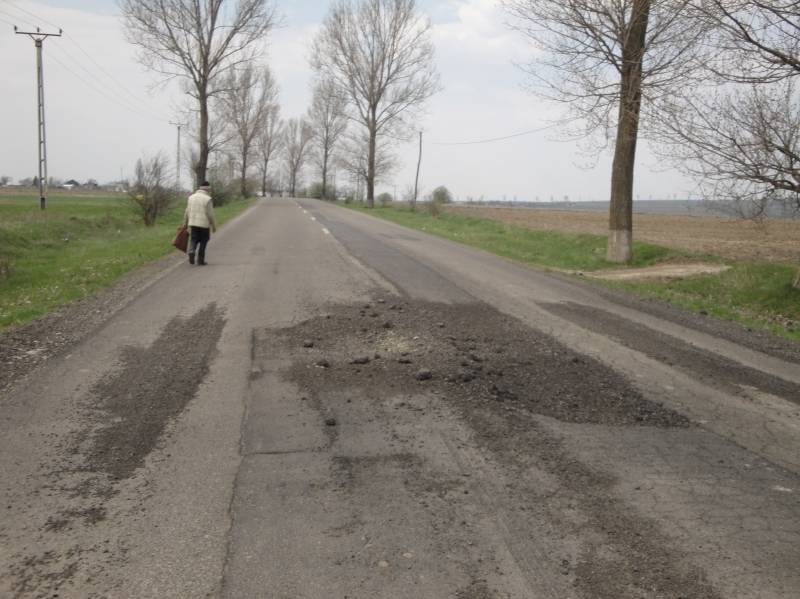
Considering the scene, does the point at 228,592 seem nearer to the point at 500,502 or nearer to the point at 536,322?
the point at 500,502

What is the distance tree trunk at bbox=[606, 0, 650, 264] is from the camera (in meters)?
15.6

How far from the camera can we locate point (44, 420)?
514 cm

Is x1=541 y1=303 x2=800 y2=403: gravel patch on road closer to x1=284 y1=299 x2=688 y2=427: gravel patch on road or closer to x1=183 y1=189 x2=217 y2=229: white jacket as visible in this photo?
x1=284 y1=299 x2=688 y2=427: gravel patch on road

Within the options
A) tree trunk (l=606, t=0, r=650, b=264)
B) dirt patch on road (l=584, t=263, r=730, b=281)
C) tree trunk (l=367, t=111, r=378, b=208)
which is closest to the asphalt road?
dirt patch on road (l=584, t=263, r=730, b=281)

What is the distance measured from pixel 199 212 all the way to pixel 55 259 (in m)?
6.02

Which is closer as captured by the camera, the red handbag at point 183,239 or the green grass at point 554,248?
the red handbag at point 183,239

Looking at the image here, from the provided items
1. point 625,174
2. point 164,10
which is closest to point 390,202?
point 164,10

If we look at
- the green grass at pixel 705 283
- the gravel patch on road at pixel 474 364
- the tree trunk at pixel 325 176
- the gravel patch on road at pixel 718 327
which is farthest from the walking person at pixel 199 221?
the tree trunk at pixel 325 176

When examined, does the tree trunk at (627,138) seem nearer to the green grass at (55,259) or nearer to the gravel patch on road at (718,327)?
the gravel patch on road at (718,327)

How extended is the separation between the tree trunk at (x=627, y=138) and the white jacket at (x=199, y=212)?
31.5 ft

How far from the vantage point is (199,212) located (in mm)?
13703

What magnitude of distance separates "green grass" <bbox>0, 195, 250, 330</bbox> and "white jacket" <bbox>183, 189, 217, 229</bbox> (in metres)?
1.69

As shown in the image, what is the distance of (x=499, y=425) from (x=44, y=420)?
3438 millimetres

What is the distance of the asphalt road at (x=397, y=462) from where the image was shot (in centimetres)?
326
